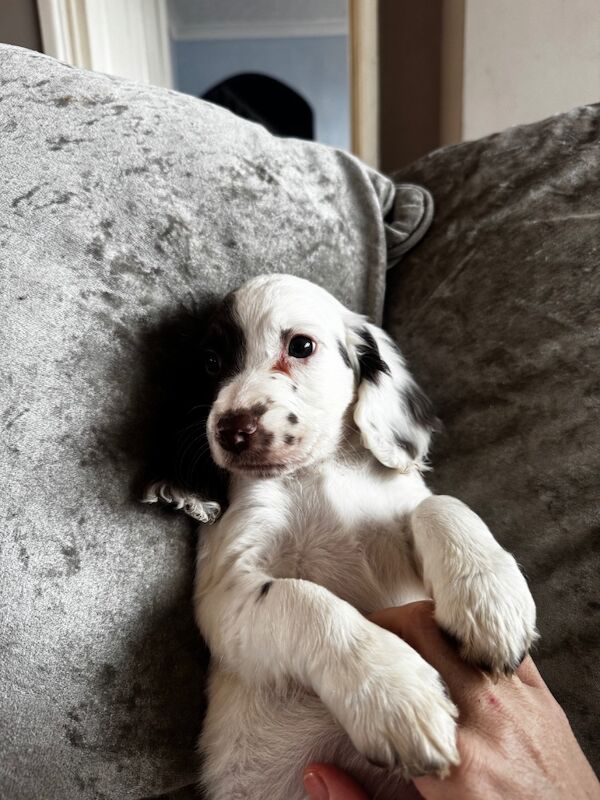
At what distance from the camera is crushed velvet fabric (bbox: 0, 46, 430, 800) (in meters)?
0.87

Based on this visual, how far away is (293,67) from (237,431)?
567 cm

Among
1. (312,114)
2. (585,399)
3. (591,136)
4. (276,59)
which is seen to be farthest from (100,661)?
(276,59)

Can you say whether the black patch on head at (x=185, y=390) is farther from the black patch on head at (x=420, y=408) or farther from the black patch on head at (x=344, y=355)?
the black patch on head at (x=420, y=408)

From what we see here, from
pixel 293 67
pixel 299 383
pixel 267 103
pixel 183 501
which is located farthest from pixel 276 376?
pixel 293 67

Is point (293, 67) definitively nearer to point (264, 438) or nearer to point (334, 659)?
point (264, 438)

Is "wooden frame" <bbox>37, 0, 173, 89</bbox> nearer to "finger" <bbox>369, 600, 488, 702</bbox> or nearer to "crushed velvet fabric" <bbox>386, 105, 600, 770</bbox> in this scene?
"crushed velvet fabric" <bbox>386, 105, 600, 770</bbox>

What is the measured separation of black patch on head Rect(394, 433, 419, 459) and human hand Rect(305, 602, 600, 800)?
311 millimetres

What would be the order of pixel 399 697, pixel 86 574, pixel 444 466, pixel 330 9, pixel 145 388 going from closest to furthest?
pixel 399 697 → pixel 86 574 → pixel 145 388 → pixel 444 466 → pixel 330 9

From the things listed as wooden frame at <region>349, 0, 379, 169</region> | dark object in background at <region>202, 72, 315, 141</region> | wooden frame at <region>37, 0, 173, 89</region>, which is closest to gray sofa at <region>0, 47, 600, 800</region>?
wooden frame at <region>349, 0, 379, 169</region>

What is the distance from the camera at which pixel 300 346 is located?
1.14m

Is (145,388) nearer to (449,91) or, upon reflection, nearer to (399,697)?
(399,697)

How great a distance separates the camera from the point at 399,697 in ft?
2.43

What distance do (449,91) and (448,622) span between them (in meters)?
2.32

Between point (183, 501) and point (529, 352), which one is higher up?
point (529, 352)
